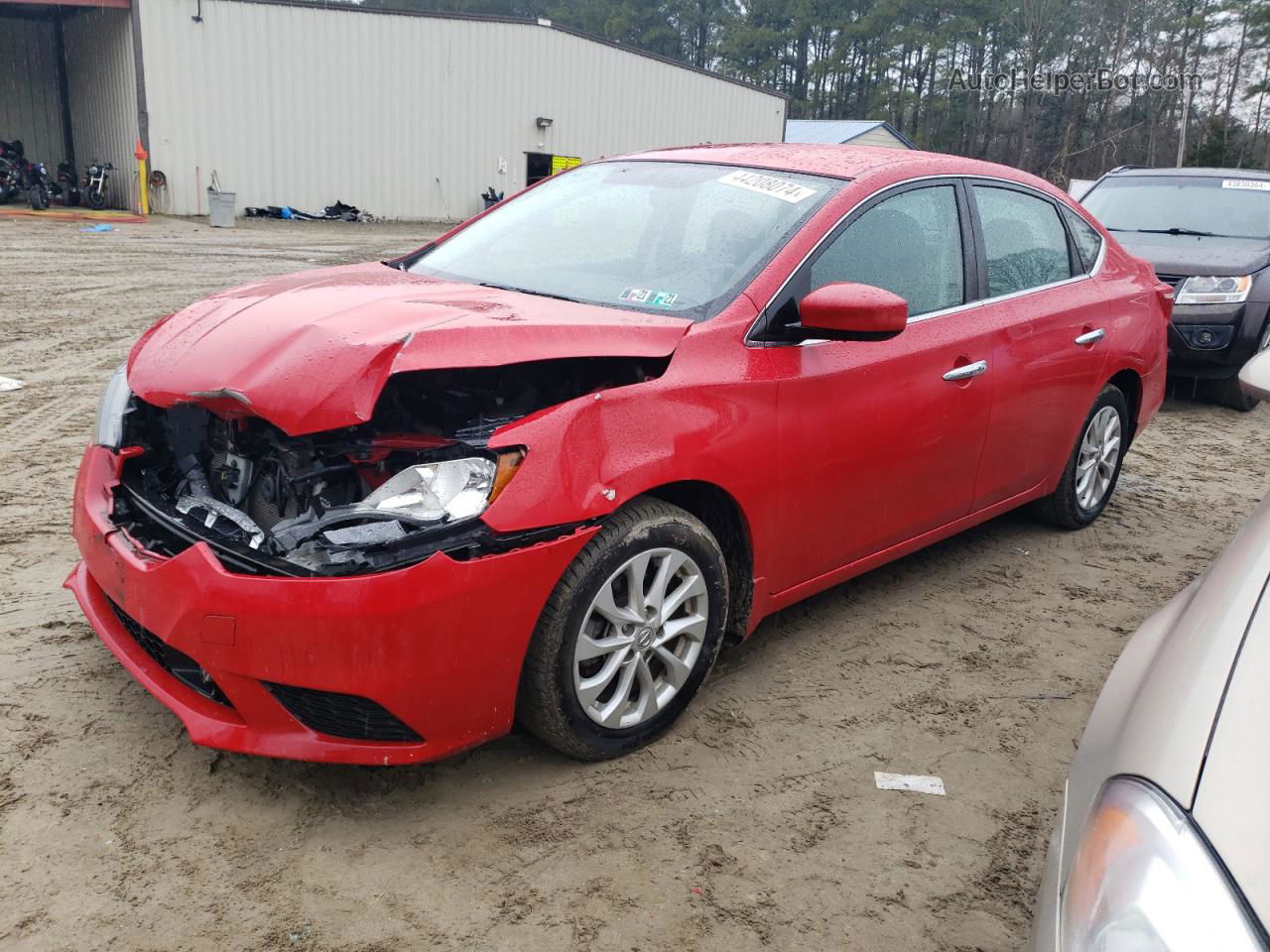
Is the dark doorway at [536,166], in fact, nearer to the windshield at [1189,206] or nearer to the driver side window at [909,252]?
the windshield at [1189,206]

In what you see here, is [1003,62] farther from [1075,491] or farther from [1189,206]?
[1075,491]

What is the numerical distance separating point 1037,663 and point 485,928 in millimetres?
2299

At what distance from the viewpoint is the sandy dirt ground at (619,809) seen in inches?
91.2

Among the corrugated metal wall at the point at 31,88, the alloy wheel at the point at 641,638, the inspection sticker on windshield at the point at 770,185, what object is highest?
the corrugated metal wall at the point at 31,88

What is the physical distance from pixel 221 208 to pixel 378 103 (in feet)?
19.0

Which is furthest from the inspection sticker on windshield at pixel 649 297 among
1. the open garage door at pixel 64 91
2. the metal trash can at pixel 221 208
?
the open garage door at pixel 64 91

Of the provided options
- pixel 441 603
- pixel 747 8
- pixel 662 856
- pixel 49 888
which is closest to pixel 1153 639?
pixel 662 856

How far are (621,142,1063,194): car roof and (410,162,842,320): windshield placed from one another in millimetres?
71

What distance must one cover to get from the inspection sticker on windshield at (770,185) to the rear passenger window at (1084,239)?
1.74m

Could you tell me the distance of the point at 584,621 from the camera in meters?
2.68

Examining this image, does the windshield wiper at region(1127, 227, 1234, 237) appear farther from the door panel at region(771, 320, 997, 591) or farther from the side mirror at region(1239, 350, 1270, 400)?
the side mirror at region(1239, 350, 1270, 400)

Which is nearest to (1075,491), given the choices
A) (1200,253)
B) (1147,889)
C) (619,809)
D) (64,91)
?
(619,809)

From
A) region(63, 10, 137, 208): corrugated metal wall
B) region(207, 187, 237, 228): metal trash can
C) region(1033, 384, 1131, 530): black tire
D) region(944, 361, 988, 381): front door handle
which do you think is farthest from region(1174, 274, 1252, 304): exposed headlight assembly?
region(63, 10, 137, 208): corrugated metal wall

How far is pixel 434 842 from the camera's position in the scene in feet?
8.39
